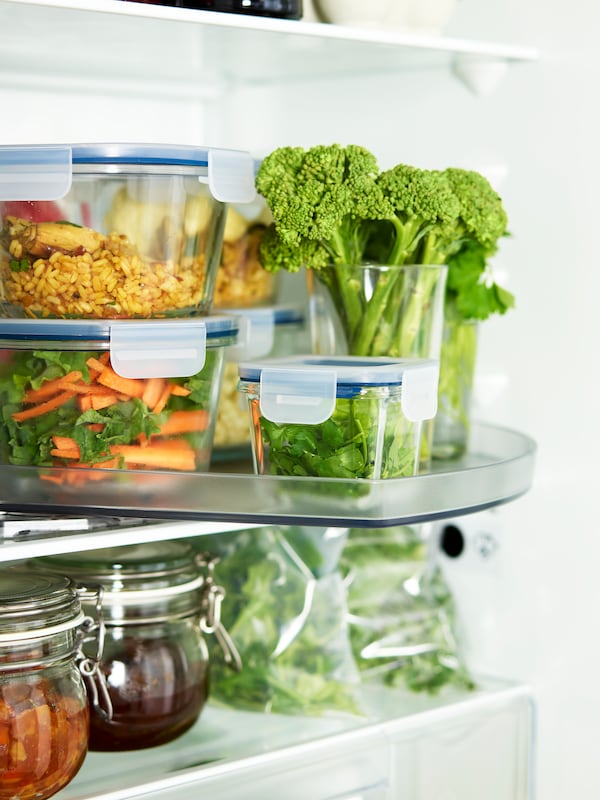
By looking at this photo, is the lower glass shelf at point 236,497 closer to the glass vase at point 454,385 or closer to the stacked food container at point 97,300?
the stacked food container at point 97,300

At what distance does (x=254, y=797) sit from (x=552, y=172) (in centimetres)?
69

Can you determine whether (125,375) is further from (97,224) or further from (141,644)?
(141,644)

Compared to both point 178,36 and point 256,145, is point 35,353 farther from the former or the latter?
point 256,145

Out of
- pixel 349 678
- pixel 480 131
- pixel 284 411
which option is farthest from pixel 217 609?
pixel 480 131

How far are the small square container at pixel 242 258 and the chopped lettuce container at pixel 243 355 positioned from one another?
0.09 ft

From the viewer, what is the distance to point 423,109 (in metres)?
1.34

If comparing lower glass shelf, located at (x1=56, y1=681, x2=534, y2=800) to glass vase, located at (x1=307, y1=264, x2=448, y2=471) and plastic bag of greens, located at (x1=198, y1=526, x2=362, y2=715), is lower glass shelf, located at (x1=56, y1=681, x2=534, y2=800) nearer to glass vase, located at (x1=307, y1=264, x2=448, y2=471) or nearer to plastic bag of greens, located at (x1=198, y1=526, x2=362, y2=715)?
plastic bag of greens, located at (x1=198, y1=526, x2=362, y2=715)

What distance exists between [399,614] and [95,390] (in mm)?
464

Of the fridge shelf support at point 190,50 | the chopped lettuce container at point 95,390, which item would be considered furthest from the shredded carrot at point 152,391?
the fridge shelf support at point 190,50

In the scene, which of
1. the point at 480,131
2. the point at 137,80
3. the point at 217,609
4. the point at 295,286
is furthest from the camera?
the point at 295,286

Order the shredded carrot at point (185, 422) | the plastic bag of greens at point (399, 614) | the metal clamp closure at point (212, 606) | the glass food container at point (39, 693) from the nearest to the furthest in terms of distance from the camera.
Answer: the glass food container at point (39, 693) → the shredded carrot at point (185, 422) → the metal clamp closure at point (212, 606) → the plastic bag of greens at point (399, 614)

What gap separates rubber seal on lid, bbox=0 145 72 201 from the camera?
992 mm

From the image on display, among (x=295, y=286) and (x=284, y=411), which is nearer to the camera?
(x=284, y=411)

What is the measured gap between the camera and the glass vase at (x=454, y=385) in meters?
1.25
